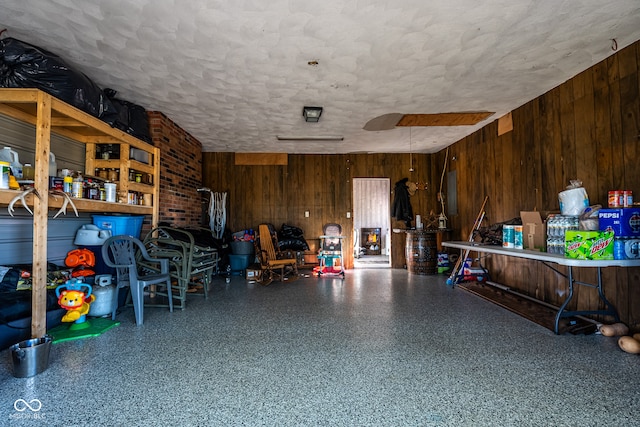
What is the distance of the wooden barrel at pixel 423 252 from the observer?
19.1ft

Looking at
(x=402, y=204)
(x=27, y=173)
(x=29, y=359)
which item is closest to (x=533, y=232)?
(x=402, y=204)

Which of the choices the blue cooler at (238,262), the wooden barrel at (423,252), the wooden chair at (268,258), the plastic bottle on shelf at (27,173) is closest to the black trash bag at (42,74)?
the plastic bottle on shelf at (27,173)

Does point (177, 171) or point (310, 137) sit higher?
point (310, 137)

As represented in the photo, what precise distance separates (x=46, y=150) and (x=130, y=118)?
153 cm

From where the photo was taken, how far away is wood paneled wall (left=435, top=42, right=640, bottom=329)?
8.87ft

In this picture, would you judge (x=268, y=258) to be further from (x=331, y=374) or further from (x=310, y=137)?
(x=331, y=374)

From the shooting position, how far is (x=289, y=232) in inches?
249

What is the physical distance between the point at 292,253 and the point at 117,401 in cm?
416

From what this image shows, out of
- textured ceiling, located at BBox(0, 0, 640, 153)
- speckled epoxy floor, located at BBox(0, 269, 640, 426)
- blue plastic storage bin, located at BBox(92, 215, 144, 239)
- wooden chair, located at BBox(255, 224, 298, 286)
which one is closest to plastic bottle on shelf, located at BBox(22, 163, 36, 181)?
blue plastic storage bin, located at BBox(92, 215, 144, 239)

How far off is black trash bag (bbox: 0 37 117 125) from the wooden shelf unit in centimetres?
15

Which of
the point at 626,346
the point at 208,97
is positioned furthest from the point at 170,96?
the point at 626,346

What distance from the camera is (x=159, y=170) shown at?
430 cm

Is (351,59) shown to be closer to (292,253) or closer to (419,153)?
(292,253)

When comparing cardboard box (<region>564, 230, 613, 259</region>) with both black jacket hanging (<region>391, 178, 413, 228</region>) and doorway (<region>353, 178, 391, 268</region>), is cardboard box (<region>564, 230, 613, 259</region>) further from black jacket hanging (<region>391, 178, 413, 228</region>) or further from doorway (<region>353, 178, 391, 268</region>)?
doorway (<region>353, 178, 391, 268</region>)
